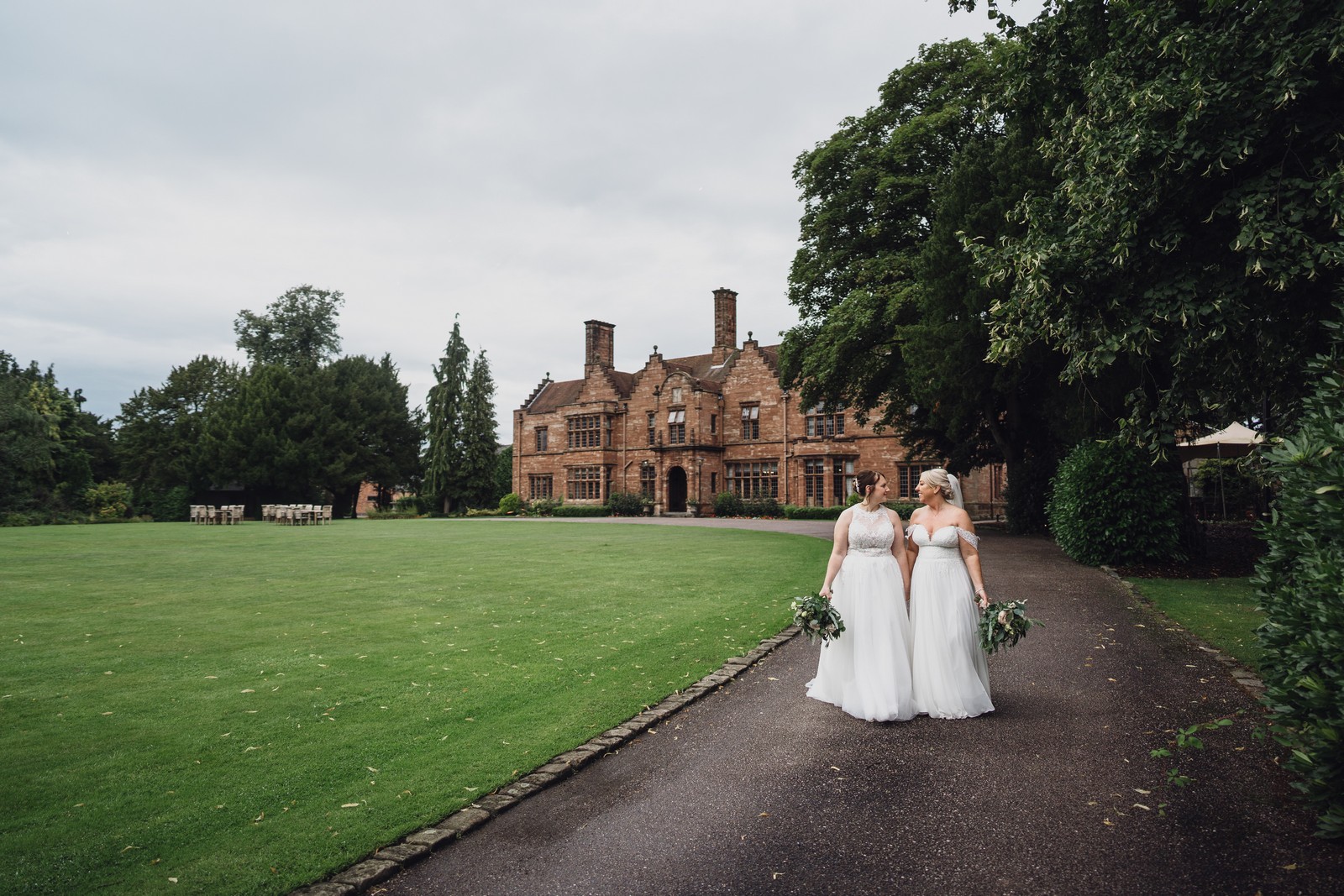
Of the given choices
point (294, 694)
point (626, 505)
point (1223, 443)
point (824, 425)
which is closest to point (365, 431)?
point (626, 505)

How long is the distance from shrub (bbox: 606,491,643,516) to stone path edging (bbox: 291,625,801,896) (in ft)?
139

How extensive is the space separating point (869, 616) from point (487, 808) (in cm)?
324

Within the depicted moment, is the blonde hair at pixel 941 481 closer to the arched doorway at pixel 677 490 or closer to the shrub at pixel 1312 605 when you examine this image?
the shrub at pixel 1312 605

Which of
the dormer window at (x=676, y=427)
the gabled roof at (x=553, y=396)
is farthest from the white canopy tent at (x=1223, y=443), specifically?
the gabled roof at (x=553, y=396)

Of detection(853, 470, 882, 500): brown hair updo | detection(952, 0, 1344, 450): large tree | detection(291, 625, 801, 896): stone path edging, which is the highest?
detection(952, 0, 1344, 450): large tree

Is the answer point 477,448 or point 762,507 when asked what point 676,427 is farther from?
point 477,448

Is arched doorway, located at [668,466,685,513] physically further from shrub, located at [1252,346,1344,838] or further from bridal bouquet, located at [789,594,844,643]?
shrub, located at [1252,346,1344,838]

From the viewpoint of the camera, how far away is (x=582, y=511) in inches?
2004

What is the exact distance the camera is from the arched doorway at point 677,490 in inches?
2007

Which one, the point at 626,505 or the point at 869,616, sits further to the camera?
the point at 626,505

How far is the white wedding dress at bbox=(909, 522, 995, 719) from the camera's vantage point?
6.05 m

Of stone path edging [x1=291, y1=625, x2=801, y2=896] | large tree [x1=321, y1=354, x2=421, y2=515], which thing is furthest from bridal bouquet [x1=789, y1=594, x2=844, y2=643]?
large tree [x1=321, y1=354, x2=421, y2=515]

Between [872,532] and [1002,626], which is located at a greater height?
[872,532]

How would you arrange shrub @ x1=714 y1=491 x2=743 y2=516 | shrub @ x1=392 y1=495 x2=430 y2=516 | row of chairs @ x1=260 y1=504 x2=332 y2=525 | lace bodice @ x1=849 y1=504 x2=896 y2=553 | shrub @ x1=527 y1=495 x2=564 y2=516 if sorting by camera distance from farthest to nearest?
shrub @ x1=392 y1=495 x2=430 y2=516
shrub @ x1=527 y1=495 x2=564 y2=516
shrub @ x1=714 y1=491 x2=743 y2=516
row of chairs @ x1=260 y1=504 x2=332 y2=525
lace bodice @ x1=849 y1=504 x2=896 y2=553
